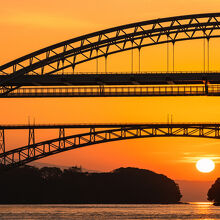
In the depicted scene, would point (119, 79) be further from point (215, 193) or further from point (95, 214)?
point (215, 193)

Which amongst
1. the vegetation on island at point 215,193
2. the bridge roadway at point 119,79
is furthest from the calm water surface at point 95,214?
the vegetation on island at point 215,193

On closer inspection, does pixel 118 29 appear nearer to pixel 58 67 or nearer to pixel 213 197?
pixel 58 67

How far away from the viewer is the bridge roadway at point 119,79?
87.6m

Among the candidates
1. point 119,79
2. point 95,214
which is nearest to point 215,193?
point 95,214

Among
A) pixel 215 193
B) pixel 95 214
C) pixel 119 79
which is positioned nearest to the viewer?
pixel 119 79

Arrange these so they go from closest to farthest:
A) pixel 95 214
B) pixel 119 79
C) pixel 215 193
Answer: pixel 119 79
pixel 95 214
pixel 215 193

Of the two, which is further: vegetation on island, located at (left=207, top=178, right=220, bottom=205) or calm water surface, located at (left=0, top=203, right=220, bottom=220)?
vegetation on island, located at (left=207, top=178, right=220, bottom=205)

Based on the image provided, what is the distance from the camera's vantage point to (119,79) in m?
88.4

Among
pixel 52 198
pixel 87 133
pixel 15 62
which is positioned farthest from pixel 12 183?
pixel 15 62

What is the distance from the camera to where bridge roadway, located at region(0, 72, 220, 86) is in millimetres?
87625

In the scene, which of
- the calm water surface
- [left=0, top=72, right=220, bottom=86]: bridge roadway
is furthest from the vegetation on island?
[left=0, top=72, right=220, bottom=86]: bridge roadway

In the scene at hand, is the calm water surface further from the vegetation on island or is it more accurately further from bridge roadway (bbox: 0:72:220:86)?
the vegetation on island

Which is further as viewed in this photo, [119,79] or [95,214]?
[95,214]

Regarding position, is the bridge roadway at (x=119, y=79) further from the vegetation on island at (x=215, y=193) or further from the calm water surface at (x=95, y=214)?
the vegetation on island at (x=215, y=193)
